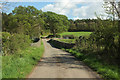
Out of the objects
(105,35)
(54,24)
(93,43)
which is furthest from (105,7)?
(54,24)

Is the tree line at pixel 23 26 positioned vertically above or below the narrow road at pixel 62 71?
above

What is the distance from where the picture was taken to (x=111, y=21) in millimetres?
13719

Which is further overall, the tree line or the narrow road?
the tree line

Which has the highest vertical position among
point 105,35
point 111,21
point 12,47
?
point 111,21

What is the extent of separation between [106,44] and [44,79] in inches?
327

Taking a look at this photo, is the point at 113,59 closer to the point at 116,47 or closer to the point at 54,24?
the point at 116,47

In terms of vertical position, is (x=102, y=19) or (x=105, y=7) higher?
(x=105, y=7)

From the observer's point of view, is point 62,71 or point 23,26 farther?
point 23,26

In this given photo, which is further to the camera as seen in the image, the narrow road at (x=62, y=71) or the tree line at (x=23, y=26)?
the tree line at (x=23, y=26)

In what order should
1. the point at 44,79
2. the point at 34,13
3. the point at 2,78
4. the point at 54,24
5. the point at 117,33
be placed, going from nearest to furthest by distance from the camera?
the point at 2,78, the point at 44,79, the point at 117,33, the point at 34,13, the point at 54,24

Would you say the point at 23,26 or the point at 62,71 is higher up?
the point at 23,26

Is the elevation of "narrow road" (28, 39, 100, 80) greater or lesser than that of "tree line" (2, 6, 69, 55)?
lesser

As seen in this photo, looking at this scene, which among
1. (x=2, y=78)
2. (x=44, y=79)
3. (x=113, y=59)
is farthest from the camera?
(x=113, y=59)

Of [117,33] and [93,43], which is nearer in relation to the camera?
[117,33]
